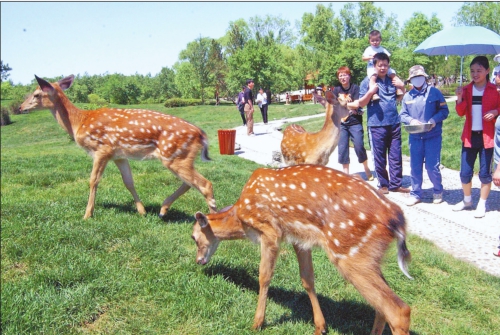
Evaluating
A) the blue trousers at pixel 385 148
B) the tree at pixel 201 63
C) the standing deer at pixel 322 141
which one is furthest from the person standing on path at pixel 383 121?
the tree at pixel 201 63

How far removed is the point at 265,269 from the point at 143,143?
3259 millimetres

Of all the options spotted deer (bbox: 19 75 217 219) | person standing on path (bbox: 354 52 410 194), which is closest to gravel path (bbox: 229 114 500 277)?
person standing on path (bbox: 354 52 410 194)

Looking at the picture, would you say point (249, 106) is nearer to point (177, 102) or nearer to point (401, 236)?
point (401, 236)

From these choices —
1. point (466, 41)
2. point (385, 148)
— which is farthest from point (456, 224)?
point (466, 41)

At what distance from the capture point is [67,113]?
705 cm

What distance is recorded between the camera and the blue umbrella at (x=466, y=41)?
353 inches

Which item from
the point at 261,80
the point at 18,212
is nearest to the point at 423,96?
the point at 18,212

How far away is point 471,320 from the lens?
4.05 m

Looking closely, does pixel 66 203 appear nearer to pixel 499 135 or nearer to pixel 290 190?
pixel 290 190

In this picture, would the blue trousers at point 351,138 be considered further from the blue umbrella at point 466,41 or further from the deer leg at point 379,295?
the deer leg at point 379,295

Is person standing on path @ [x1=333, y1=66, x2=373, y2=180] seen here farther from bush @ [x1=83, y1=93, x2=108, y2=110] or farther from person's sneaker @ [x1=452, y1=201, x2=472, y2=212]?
bush @ [x1=83, y1=93, x2=108, y2=110]

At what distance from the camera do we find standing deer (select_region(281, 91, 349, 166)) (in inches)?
271

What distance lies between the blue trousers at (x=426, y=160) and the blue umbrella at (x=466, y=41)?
2675 mm

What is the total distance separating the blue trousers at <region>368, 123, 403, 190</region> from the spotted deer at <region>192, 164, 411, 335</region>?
4635 mm
